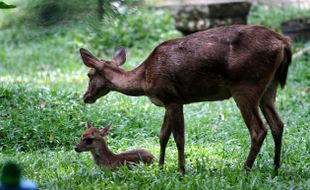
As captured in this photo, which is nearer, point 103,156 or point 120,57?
point 103,156

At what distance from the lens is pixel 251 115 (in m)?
6.74

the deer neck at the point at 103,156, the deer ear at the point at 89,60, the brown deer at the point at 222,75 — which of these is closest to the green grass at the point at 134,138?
the deer neck at the point at 103,156

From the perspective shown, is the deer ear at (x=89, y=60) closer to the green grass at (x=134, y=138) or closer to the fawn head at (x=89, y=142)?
the fawn head at (x=89, y=142)

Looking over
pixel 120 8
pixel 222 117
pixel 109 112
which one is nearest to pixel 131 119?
pixel 109 112

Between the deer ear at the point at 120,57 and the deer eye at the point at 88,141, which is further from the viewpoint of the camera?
the deer ear at the point at 120,57

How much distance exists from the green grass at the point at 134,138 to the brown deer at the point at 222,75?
395 millimetres

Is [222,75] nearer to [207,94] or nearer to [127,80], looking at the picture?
[207,94]

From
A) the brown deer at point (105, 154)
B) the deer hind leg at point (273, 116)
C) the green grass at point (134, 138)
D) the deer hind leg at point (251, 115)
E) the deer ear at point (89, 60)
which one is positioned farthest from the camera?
the deer ear at point (89, 60)

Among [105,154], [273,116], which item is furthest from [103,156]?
[273,116]

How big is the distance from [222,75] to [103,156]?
1.57 metres

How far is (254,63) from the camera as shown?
6633mm

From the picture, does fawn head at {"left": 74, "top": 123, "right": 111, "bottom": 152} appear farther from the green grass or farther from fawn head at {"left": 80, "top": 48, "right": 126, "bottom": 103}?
fawn head at {"left": 80, "top": 48, "right": 126, "bottom": 103}

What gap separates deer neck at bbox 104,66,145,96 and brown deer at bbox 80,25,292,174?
0.01 m

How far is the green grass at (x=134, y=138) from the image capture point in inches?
251
